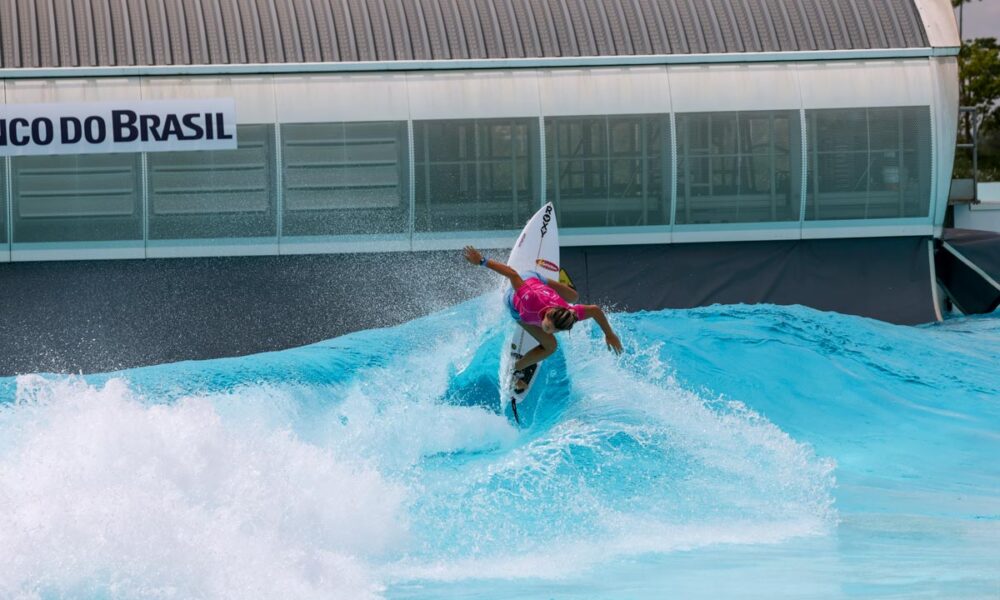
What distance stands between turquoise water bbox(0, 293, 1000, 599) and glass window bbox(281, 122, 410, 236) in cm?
180

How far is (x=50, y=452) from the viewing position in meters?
6.23

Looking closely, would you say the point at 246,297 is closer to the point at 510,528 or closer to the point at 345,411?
the point at 345,411

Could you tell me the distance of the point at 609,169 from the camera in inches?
558

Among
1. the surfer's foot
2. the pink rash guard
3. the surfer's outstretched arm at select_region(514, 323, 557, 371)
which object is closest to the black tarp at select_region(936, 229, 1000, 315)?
the surfer's foot

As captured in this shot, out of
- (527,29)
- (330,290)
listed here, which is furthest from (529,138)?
(330,290)

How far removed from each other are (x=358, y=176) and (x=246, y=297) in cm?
191

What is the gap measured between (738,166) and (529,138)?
2.56 metres

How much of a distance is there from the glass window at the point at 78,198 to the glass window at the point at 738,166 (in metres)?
6.44

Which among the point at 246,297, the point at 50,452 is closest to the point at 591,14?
the point at 246,297

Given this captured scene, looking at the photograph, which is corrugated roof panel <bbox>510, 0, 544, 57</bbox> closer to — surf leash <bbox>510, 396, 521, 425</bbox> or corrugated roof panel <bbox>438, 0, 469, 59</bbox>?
corrugated roof panel <bbox>438, 0, 469, 59</bbox>

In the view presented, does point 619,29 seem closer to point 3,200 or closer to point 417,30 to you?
point 417,30

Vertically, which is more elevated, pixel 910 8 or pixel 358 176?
pixel 910 8

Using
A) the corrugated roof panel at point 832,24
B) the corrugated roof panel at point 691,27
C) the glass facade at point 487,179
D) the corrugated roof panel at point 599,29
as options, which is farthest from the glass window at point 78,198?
the corrugated roof panel at point 832,24

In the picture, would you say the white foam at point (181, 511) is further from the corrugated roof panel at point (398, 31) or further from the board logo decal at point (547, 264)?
the corrugated roof panel at point (398, 31)
